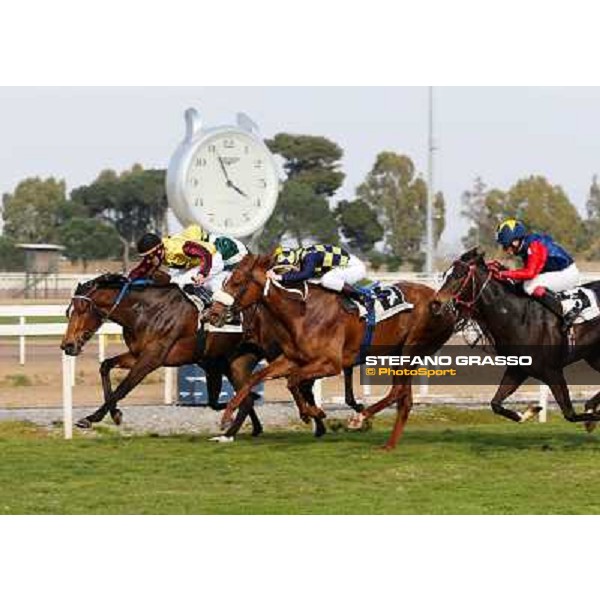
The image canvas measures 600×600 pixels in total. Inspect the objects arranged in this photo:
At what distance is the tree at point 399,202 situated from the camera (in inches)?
2482

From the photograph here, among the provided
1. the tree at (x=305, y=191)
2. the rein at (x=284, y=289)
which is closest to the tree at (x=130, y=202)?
the tree at (x=305, y=191)

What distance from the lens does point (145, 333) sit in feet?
35.3

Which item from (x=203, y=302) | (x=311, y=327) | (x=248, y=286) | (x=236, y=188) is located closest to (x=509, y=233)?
(x=311, y=327)

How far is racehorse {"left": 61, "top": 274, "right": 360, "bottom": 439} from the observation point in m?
10.5

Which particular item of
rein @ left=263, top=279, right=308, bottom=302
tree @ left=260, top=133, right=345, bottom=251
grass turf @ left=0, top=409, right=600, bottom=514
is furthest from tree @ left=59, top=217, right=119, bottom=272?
rein @ left=263, top=279, right=308, bottom=302

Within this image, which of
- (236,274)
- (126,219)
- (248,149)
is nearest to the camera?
(236,274)

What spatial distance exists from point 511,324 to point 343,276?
4.57 ft

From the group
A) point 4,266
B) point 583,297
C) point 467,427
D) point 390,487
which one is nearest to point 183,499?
point 390,487

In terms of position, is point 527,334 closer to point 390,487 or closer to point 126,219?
point 390,487

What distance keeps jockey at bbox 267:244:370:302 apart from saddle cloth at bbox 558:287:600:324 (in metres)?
1.54

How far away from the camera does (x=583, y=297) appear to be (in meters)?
10.3

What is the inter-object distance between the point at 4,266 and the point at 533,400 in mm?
51752

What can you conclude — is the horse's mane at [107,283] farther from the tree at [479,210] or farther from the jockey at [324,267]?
the tree at [479,210]

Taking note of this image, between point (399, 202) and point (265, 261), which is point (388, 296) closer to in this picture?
point (265, 261)
